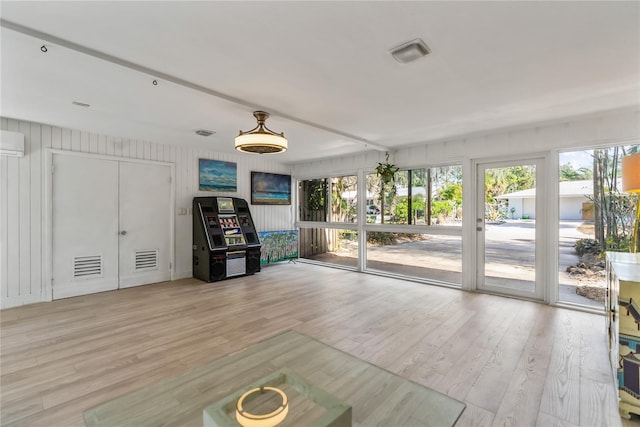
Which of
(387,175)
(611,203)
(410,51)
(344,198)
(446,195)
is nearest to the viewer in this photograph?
(410,51)

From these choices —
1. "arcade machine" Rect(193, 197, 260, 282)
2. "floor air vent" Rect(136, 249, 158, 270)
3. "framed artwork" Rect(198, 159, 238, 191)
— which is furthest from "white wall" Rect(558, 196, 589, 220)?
"floor air vent" Rect(136, 249, 158, 270)

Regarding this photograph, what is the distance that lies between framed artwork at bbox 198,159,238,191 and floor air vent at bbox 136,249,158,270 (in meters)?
1.47

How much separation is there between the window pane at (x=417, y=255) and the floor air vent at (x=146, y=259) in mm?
4102

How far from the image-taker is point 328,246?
7359 millimetres

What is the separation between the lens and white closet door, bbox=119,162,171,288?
4.72 m

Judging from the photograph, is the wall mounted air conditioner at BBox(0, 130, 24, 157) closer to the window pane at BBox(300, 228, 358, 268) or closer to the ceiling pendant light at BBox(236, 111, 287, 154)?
the ceiling pendant light at BBox(236, 111, 287, 154)

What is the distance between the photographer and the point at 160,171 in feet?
16.7

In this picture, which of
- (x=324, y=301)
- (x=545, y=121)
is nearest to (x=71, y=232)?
(x=324, y=301)

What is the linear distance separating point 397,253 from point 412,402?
486 cm

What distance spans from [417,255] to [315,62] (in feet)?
15.8

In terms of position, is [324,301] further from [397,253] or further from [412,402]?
[397,253]

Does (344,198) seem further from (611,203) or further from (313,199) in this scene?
(611,203)

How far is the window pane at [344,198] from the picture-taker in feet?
20.6

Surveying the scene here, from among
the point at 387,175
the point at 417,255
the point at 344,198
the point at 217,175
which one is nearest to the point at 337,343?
the point at 387,175
